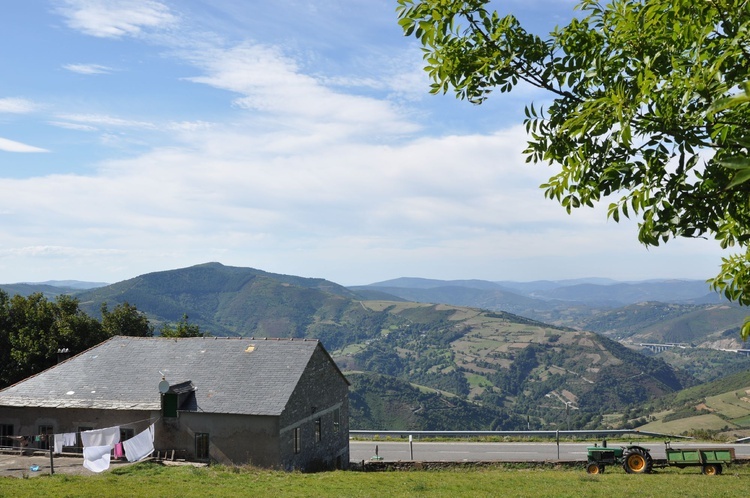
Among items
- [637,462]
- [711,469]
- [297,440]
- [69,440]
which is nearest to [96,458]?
[69,440]

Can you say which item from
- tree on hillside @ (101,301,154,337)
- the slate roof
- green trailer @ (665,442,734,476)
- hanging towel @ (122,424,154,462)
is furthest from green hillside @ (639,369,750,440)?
hanging towel @ (122,424,154,462)

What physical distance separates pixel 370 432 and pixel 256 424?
97.0 feet

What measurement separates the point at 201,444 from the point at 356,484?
1075 cm

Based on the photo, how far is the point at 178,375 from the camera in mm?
34375

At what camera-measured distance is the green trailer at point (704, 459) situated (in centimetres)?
3080

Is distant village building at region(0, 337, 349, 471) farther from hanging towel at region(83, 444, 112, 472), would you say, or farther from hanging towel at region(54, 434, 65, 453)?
hanging towel at region(83, 444, 112, 472)

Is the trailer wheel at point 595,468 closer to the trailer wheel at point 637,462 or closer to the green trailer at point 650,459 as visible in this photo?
the green trailer at point 650,459

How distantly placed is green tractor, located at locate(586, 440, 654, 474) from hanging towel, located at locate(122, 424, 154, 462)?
2451cm

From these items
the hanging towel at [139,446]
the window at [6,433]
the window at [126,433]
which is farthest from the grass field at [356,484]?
the window at [6,433]

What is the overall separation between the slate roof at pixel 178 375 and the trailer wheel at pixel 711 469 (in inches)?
910

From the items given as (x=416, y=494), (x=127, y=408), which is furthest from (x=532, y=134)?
(x=127, y=408)

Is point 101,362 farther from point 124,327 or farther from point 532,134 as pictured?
point 532,134

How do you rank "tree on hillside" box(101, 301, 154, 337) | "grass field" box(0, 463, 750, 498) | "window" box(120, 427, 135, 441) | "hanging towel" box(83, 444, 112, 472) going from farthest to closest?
"tree on hillside" box(101, 301, 154, 337), "window" box(120, 427, 135, 441), "hanging towel" box(83, 444, 112, 472), "grass field" box(0, 463, 750, 498)

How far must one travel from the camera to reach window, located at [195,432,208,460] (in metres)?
31.3
